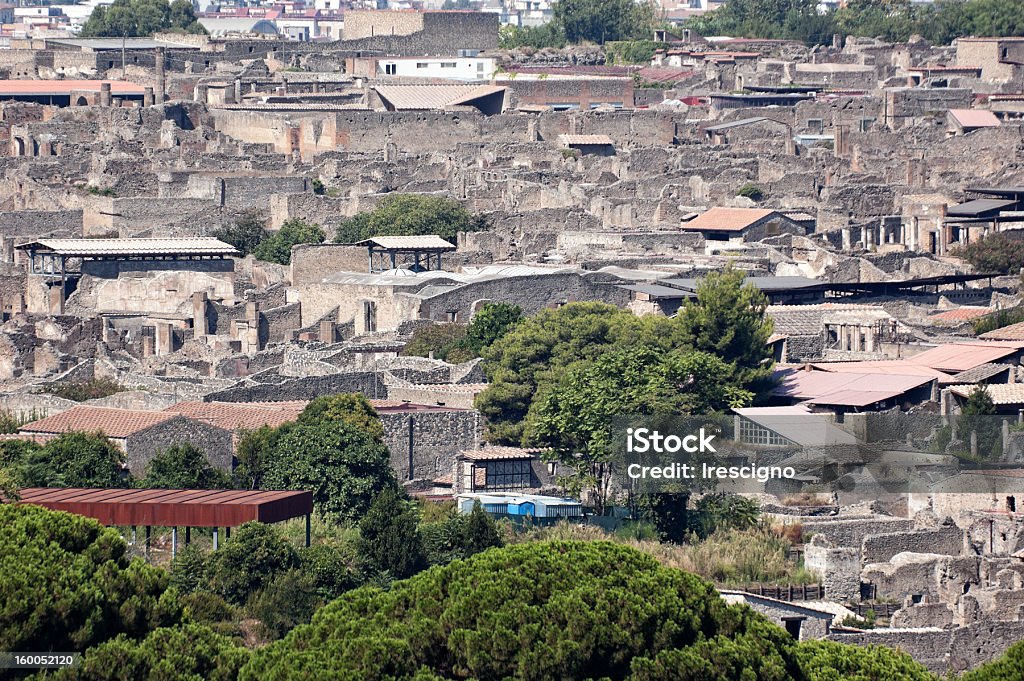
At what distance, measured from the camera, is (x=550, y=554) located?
20.2m

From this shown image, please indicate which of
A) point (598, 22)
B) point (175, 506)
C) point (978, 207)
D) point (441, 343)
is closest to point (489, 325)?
point (441, 343)

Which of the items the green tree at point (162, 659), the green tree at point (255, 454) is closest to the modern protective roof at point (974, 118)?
the green tree at point (255, 454)

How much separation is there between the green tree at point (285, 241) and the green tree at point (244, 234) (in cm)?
18

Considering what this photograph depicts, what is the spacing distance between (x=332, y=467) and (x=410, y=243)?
47.5ft

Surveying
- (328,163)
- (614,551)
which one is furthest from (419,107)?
(614,551)

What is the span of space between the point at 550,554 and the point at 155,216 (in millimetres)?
29054

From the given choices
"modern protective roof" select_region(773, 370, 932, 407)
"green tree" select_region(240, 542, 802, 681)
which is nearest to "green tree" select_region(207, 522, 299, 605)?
"green tree" select_region(240, 542, 802, 681)

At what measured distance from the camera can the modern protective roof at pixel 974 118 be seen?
190 feet

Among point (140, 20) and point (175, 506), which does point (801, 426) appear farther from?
point (140, 20)

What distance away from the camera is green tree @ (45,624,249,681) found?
18719 mm

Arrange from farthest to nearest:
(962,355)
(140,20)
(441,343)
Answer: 1. (140,20)
2. (441,343)
3. (962,355)

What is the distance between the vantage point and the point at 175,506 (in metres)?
26.4

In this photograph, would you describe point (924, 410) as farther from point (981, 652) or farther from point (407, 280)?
point (407, 280)

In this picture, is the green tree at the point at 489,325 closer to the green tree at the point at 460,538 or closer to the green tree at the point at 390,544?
the green tree at the point at 460,538
